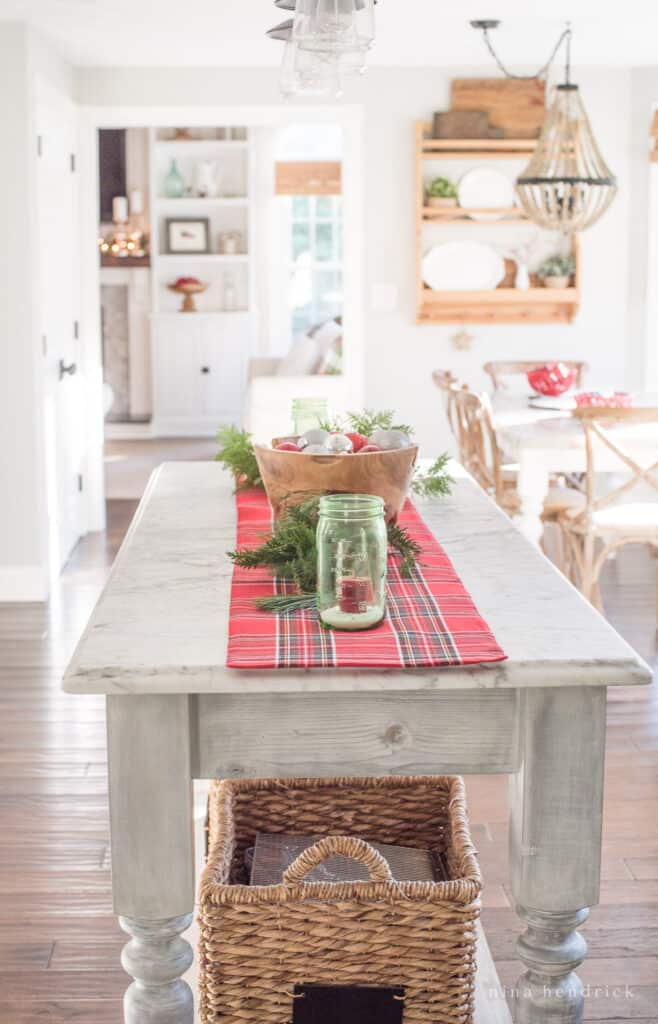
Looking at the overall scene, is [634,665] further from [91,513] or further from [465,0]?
[91,513]

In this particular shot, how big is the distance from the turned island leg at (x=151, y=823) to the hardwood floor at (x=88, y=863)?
23.5 inches

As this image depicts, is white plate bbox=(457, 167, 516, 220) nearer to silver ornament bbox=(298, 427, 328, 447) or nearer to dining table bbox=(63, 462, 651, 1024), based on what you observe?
silver ornament bbox=(298, 427, 328, 447)

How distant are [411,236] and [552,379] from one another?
5.04ft

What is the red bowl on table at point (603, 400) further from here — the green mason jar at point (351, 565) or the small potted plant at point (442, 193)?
the green mason jar at point (351, 565)

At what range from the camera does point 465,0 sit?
190 inches

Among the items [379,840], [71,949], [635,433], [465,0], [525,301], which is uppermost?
[465,0]

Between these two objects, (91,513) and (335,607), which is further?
(91,513)

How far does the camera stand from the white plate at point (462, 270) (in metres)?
6.71

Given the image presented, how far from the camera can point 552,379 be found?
219 inches

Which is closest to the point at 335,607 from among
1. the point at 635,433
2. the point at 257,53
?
the point at 635,433

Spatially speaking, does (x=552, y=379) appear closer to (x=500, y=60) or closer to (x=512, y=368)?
(x=512, y=368)

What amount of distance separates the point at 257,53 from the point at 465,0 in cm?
152

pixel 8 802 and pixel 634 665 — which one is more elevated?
pixel 634 665

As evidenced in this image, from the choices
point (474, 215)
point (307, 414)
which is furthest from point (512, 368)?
point (307, 414)
